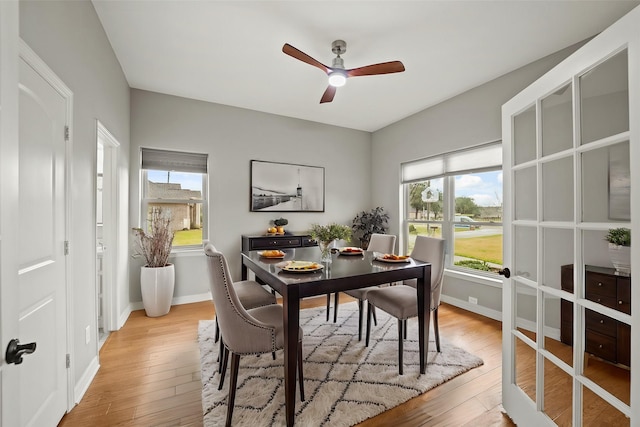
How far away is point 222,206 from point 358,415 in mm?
3237

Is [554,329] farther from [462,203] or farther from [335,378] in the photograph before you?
[462,203]

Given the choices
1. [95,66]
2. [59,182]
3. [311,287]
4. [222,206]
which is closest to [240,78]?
Answer: [95,66]

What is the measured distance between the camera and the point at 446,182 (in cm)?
408

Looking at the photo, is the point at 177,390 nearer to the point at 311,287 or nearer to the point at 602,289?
the point at 311,287

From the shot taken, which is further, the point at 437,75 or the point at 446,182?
the point at 446,182

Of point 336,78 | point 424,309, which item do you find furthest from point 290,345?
point 336,78

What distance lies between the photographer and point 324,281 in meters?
1.78

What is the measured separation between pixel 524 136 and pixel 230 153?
143 inches

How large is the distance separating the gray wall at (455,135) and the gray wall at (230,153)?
746mm

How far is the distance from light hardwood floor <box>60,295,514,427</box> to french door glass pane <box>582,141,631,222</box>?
139 cm

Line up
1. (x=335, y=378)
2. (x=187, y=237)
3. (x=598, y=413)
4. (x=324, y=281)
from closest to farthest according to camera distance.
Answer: (x=598, y=413), (x=324, y=281), (x=335, y=378), (x=187, y=237)

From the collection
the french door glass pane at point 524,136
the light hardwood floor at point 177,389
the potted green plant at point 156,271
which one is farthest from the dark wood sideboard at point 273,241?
the french door glass pane at point 524,136

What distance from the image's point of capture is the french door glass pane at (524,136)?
1.55 m

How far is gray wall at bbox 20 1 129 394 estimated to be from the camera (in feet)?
5.09
